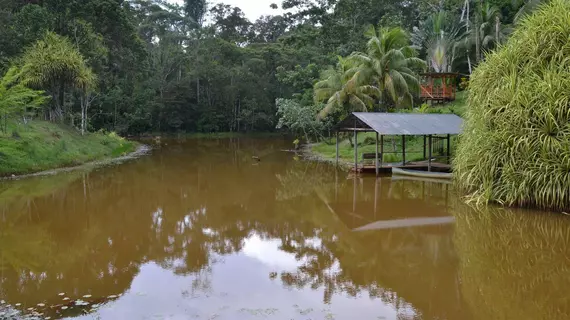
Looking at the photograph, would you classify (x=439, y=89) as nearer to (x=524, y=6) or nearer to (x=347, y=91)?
(x=347, y=91)

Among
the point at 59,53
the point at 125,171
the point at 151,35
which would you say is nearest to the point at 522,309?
the point at 125,171

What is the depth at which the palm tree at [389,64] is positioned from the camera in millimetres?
20391

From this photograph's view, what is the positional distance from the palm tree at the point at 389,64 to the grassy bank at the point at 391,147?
2.03m

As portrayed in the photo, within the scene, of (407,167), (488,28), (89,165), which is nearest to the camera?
(407,167)

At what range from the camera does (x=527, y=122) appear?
10.4 metres

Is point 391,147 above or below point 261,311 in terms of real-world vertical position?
above

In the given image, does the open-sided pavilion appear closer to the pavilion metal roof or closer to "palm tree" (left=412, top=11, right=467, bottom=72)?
the pavilion metal roof

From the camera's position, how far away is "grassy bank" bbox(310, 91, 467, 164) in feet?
67.2

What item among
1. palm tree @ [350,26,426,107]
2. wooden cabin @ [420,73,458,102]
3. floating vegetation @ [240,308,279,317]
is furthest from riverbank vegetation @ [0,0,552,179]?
floating vegetation @ [240,308,279,317]

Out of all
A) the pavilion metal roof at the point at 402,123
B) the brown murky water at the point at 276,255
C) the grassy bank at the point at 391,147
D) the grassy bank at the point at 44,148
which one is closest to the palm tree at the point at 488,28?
the grassy bank at the point at 391,147

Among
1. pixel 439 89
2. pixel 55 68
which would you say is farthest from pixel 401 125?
pixel 55 68

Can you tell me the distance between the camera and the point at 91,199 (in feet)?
43.0

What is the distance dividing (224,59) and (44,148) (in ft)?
95.7

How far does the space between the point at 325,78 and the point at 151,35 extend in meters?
29.9
